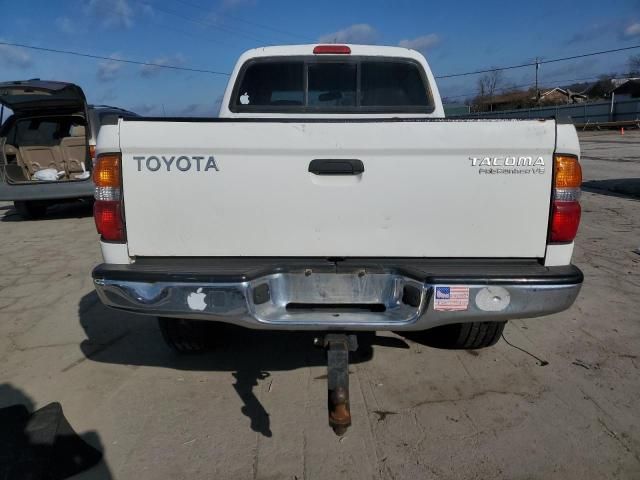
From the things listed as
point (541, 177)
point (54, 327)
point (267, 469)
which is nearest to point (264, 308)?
point (267, 469)

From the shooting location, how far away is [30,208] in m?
9.23

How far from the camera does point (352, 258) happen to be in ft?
8.22

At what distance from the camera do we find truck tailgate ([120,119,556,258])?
2.33 meters

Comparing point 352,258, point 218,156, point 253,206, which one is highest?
point 218,156

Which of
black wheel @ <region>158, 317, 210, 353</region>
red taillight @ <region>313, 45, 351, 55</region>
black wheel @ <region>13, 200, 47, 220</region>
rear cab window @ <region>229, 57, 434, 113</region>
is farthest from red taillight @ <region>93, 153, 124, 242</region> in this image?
black wheel @ <region>13, 200, 47, 220</region>

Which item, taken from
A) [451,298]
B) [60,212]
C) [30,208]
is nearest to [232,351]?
[451,298]

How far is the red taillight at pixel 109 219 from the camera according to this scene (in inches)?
96.3

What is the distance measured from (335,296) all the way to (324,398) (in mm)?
779

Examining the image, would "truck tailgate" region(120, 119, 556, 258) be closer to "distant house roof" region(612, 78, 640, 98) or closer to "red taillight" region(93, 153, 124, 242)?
"red taillight" region(93, 153, 124, 242)

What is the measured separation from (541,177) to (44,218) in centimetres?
939

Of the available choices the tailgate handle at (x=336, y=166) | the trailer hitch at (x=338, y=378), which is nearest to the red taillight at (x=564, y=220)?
Result: the tailgate handle at (x=336, y=166)

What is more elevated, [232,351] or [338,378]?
[338,378]

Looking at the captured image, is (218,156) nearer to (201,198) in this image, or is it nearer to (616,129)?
(201,198)

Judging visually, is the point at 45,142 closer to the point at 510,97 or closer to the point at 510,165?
the point at 510,165
